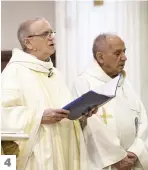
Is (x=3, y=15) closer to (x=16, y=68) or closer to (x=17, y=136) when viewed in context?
(x=16, y=68)

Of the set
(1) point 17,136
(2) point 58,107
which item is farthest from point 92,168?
(1) point 17,136

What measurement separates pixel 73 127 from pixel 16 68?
0.50 metres

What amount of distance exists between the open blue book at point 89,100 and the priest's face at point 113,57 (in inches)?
27.5

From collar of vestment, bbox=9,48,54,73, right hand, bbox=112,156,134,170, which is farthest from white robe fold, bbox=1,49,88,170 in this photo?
right hand, bbox=112,156,134,170

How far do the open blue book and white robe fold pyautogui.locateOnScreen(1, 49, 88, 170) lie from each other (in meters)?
0.18

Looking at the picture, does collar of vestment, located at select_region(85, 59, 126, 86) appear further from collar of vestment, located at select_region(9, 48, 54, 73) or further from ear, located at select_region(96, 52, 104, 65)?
collar of vestment, located at select_region(9, 48, 54, 73)

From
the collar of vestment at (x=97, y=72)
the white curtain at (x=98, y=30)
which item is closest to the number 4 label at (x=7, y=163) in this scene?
the collar of vestment at (x=97, y=72)

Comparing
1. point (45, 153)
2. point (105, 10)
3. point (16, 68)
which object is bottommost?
point (45, 153)

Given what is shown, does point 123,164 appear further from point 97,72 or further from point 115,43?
point 115,43

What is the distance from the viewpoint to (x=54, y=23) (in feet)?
14.9

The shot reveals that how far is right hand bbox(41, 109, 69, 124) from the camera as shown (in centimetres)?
246

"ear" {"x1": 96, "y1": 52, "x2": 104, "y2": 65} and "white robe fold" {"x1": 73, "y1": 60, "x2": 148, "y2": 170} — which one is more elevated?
"ear" {"x1": 96, "y1": 52, "x2": 104, "y2": 65}

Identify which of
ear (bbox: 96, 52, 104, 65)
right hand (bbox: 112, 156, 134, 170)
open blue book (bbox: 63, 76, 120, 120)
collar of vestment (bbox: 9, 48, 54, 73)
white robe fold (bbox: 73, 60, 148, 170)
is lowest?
right hand (bbox: 112, 156, 134, 170)

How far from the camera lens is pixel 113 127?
3.09 metres
